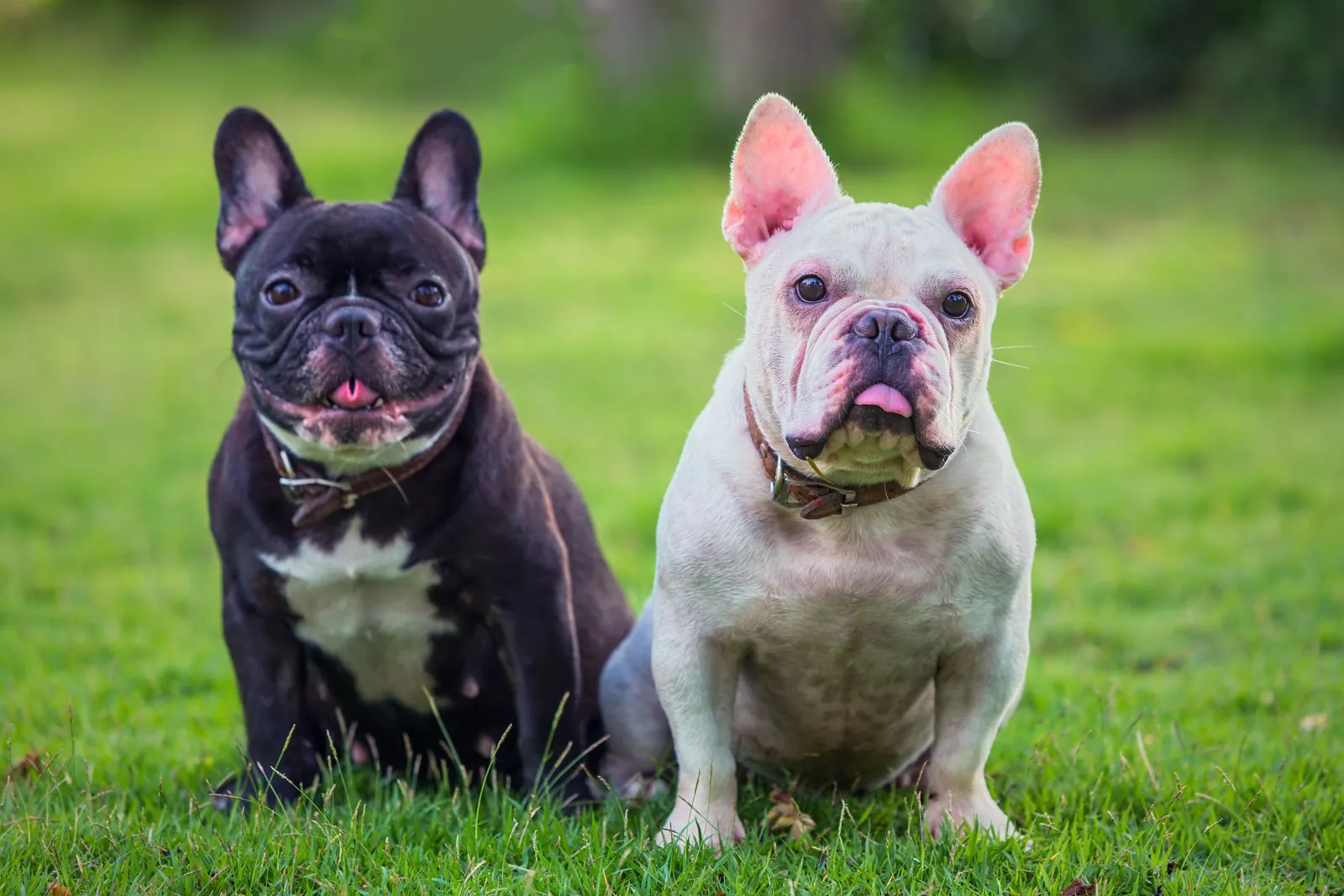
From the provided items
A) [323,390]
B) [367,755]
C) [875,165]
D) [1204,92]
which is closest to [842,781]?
[367,755]

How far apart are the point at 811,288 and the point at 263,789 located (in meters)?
1.87

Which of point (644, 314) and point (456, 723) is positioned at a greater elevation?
point (644, 314)

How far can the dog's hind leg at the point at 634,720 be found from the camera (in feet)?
12.7

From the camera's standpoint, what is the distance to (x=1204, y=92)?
16641 mm

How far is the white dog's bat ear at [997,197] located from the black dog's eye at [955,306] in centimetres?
26

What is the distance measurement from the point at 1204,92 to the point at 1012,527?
14.9 m

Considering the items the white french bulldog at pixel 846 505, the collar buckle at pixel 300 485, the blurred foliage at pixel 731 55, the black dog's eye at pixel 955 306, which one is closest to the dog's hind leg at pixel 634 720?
the white french bulldog at pixel 846 505

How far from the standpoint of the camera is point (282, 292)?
12.2 ft

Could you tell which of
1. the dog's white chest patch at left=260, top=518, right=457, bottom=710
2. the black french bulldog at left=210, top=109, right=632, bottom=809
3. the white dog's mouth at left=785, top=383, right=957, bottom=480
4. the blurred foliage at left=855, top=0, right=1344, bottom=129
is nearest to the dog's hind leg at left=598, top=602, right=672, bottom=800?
the black french bulldog at left=210, top=109, right=632, bottom=809

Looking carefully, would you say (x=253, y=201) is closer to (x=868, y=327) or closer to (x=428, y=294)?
(x=428, y=294)

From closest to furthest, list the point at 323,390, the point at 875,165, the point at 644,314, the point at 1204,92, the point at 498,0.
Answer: the point at 323,390
the point at 644,314
the point at 875,165
the point at 1204,92
the point at 498,0

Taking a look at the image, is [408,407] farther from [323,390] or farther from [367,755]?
[367,755]

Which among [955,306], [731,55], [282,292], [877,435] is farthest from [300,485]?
[731,55]

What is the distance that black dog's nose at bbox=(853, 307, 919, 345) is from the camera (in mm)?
3014
